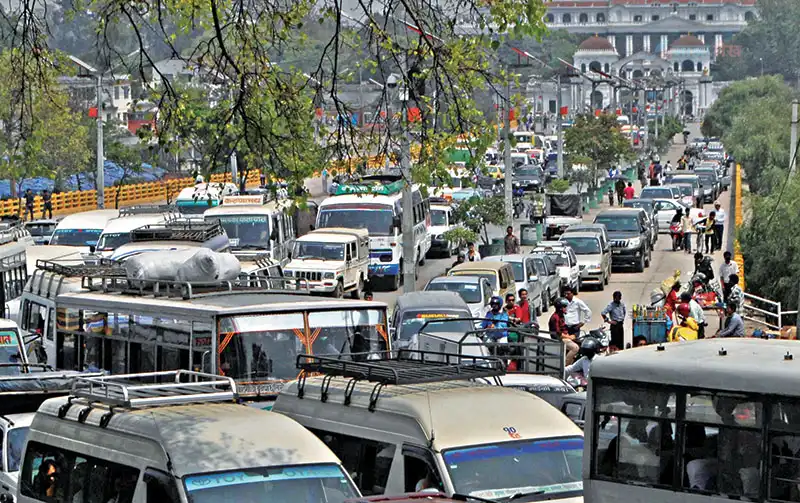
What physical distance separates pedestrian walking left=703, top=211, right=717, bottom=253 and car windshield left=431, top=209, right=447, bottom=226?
805 centimetres

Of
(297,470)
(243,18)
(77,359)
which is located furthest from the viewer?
(77,359)

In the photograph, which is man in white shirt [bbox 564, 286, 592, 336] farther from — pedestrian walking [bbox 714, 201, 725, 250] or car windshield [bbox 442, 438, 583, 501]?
pedestrian walking [bbox 714, 201, 725, 250]

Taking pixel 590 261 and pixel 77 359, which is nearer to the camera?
pixel 77 359

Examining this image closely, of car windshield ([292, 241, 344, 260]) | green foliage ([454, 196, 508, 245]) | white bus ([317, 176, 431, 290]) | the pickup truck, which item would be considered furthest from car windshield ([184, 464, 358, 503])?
the pickup truck

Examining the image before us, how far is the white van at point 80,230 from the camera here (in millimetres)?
36594

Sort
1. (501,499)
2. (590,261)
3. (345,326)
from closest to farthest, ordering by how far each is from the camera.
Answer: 1. (501,499)
2. (345,326)
3. (590,261)

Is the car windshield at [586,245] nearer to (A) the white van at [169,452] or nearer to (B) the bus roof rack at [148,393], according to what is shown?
(B) the bus roof rack at [148,393]

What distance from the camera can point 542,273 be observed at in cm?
3466

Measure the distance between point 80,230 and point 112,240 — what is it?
17.2 feet

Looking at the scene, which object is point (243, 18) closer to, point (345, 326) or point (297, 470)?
point (297, 470)

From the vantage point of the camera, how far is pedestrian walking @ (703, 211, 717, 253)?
43219 millimetres

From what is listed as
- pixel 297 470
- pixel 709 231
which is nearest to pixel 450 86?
pixel 297 470

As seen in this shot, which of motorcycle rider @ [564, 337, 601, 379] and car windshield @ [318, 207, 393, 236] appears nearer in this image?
motorcycle rider @ [564, 337, 601, 379]

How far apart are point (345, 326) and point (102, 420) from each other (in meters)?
6.26
